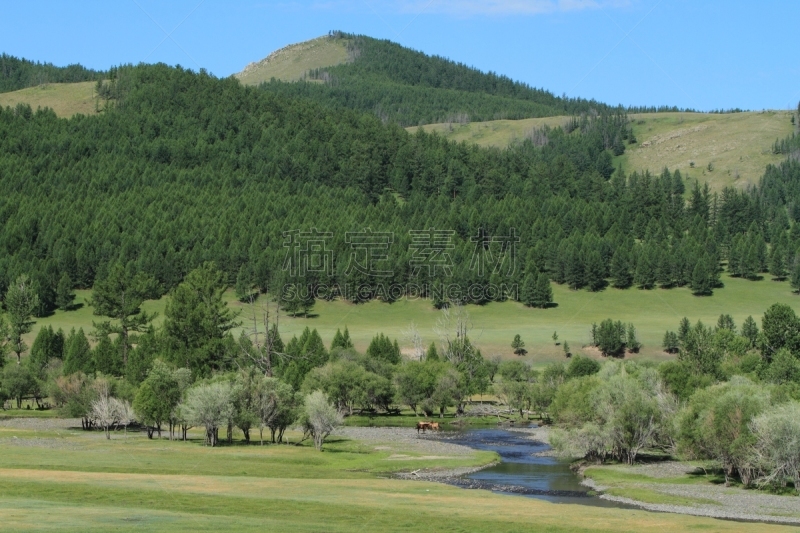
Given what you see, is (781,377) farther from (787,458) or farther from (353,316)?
(353,316)

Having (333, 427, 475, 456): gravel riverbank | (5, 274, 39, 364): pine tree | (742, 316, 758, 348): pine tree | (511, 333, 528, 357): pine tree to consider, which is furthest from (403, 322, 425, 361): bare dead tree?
(5, 274, 39, 364): pine tree

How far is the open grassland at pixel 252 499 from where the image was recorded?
50.9m

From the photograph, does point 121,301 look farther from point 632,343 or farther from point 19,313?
point 632,343

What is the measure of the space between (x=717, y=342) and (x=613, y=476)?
215ft

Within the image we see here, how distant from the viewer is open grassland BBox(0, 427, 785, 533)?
50.9 m

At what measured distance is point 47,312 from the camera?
19650cm

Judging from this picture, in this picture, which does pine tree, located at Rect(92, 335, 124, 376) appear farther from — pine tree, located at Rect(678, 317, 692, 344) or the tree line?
pine tree, located at Rect(678, 317, 692, 344)

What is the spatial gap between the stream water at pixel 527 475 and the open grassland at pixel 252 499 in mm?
3676

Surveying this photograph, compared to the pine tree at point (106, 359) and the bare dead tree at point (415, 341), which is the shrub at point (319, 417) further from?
the bare dead tree at point (415, 341)

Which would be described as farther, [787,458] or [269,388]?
[269,388]

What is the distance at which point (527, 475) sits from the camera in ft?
258

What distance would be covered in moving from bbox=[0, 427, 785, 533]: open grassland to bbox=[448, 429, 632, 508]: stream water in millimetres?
3676

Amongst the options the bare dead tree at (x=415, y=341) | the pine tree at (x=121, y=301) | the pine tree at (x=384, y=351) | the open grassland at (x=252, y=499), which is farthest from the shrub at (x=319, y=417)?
the pine tree at (x=121, y=301)

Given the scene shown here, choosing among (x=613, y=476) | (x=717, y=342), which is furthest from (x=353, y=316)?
(x=613, y=476)
